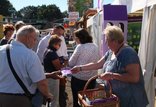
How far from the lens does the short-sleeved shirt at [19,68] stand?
12.9 ft

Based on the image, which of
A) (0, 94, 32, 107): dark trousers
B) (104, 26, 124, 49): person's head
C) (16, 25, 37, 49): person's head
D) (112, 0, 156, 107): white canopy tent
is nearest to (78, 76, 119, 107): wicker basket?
(104, 26, 124, 49): person's head

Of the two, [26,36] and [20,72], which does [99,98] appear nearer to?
[20,72]

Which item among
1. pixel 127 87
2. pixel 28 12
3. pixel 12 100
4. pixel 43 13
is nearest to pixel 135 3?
pixel 127 87

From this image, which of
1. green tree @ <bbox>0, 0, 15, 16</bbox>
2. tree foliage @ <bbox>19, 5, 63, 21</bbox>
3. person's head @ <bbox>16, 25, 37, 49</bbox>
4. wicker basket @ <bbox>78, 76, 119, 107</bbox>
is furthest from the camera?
tree foliage @ <bbox>19, 5, 63, 21</bbox>

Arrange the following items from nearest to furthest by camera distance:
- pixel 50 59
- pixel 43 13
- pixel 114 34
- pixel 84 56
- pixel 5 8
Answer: pixel 114 34
pixel 84 56
pixel 50 59
pixel 5 8
pixel 43 13

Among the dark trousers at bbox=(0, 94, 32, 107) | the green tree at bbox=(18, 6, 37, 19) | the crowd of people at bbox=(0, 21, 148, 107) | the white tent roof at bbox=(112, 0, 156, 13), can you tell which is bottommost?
the green tree at bbox=(18, 6, 37, 19)

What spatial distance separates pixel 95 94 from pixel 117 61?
49cm

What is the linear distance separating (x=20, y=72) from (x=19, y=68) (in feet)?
0.15

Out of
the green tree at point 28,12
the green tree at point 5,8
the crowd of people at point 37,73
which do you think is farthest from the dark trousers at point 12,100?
the green tree at point 28,12

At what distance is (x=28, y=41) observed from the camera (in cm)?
405

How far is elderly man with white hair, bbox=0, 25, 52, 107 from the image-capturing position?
3934mm

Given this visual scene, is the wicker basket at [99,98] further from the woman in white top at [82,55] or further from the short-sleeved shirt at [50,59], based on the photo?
the short-sleeved shirt at [50,59]

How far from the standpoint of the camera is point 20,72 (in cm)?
395

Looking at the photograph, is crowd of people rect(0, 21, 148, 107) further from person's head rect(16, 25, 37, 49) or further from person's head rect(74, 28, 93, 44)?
person's head rect(74, 28, 93, 44)
